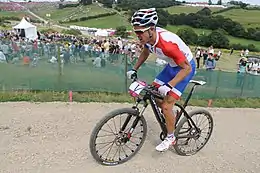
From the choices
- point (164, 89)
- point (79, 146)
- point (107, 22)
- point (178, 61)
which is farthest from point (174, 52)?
point (107, 22)

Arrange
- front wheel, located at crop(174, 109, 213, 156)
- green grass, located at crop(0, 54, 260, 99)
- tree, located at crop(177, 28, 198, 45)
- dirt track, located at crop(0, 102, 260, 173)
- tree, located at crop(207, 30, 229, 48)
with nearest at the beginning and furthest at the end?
1. dirt track, located at crop(0, 102, 260, 173)
2. front wheel, located at crop(174, 109, 213, 156)
3. green grass, located at crop(0, 54, 260, 99)
4. tree, located at crop(177, 28, 198, 45)
5. tree, located at crop(207, 30, 229, 48)

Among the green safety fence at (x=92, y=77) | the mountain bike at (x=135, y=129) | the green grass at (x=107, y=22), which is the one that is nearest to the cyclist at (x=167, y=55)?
the mountain bike at (x=135, y=129)

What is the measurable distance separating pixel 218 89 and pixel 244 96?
1124 mm

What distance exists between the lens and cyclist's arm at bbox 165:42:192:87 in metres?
3.56

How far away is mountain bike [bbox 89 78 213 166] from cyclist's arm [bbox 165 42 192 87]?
0.41 m

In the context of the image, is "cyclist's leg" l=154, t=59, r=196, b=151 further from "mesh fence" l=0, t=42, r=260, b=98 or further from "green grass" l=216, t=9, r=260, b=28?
"green grass" l=216, t=9, r=260, b=28

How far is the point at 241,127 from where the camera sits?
Result: 616cm

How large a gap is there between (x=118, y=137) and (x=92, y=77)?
4.95 meters

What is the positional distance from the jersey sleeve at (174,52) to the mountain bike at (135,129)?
1.83 ft

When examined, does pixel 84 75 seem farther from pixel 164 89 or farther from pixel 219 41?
pixel 219 41

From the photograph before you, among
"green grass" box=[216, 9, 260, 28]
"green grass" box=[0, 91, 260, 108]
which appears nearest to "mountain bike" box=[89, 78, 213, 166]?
"green grass" box=[0, 91, 260, 108]

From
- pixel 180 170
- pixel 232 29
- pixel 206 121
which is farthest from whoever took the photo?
pixel 232 29

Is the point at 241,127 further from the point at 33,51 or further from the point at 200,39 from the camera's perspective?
the point at 200,39

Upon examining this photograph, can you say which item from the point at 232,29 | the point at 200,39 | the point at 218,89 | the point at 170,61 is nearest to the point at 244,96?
the point at 218,89
